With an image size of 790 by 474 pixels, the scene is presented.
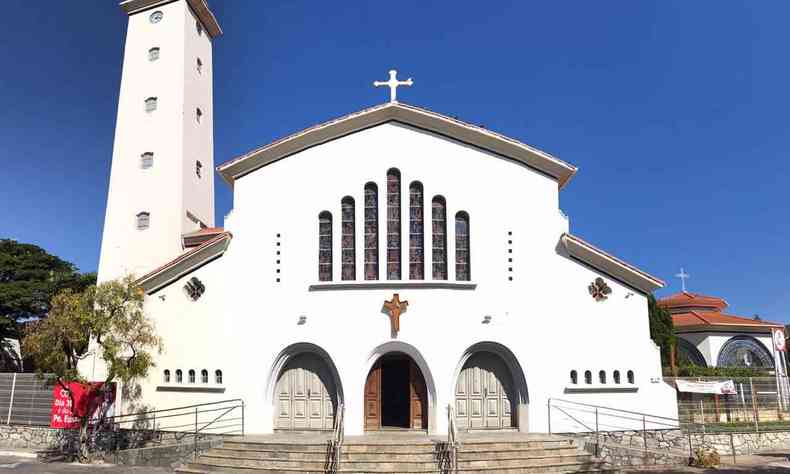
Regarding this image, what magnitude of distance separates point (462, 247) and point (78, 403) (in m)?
12.4

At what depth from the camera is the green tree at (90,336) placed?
1587cm

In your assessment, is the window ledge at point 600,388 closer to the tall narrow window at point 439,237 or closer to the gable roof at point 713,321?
the tall narrow window at point 439,237

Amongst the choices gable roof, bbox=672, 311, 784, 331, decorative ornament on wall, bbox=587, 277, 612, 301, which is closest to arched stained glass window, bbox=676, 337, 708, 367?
gable roof, bbox=672, 311, 784, 331

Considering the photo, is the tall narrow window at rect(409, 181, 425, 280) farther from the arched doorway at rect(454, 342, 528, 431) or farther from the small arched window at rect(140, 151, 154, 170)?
the small arched window at rect(140, 151, 154, 170)

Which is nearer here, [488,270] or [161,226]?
[488,270]

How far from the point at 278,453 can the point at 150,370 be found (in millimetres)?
5870

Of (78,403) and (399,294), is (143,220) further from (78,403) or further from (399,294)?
(399,294)

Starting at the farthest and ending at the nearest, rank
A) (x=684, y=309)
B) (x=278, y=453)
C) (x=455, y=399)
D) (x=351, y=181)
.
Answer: (x=684, y=309) < (x=351, y=181) < (x=455, y=399) < (x=278, y=453)

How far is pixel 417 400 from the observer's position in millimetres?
17422

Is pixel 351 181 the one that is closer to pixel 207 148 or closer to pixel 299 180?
pixel 299 180

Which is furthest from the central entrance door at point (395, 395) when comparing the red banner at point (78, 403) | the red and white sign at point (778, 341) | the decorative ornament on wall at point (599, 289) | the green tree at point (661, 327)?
the green tree at point (661, 327)

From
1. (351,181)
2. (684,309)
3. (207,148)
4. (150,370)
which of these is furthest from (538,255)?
(684,309)

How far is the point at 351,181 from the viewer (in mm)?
18375

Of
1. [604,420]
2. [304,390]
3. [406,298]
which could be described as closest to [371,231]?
[406,298]
